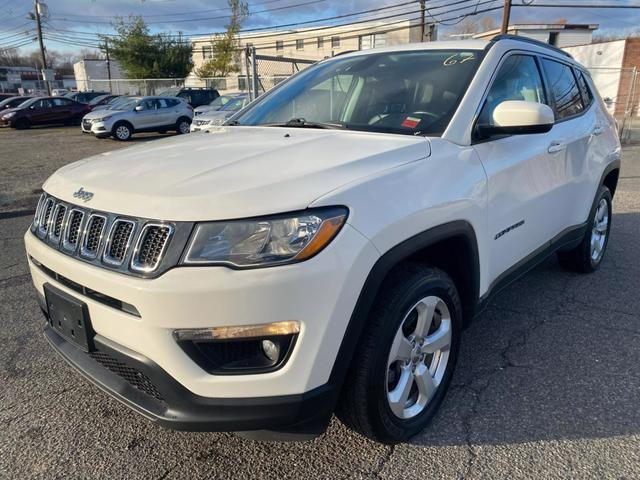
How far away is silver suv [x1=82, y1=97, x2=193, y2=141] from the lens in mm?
18281

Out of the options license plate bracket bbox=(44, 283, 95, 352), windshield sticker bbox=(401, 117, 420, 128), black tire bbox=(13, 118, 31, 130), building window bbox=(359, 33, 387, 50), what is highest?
building window bbox=(359, 33, 387, 50)

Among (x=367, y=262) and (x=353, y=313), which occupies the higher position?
(x=367, y=262)

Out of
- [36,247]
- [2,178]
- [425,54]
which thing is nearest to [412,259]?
[425,54]

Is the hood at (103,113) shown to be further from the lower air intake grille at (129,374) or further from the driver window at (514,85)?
the lower air intake grille at (129,374)

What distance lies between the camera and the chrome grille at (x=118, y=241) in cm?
183

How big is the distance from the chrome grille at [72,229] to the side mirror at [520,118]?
2.00 m

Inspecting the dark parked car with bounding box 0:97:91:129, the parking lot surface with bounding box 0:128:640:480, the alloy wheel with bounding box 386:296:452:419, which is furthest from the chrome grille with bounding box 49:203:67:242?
the dark parked car with bounding box 0:97:91:129

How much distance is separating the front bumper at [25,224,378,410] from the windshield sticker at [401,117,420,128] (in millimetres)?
1036

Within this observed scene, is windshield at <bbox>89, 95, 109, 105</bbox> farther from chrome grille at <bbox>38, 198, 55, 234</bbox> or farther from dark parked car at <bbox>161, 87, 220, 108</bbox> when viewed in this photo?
chrome grille at <bbox>38, 198, 55, 234</bbox>

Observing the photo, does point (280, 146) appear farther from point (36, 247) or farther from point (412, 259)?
point (36, 247)

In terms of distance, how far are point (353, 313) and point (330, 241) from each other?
0.94ft

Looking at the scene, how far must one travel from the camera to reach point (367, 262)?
1.85 meters

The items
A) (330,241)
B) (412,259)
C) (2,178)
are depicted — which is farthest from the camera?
Result: (2,178)

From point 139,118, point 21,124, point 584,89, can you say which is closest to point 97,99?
point 21,124
